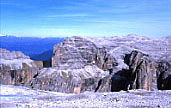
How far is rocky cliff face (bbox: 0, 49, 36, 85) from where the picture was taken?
136 ft

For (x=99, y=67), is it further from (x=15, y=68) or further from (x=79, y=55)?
(x=15, y=68)

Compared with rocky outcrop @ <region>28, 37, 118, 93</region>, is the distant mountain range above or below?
above

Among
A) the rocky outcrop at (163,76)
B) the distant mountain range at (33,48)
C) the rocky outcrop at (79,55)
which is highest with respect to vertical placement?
the distant mountain range at (33,48)

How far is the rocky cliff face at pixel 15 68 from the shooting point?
4150 centimetres

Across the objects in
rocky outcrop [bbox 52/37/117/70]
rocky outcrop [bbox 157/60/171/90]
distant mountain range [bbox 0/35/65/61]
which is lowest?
rocky outcrop [bbox 157/60/171/90]

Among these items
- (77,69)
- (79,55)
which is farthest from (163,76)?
(79,55)

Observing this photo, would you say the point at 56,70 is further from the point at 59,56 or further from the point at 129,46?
the point at 129,46

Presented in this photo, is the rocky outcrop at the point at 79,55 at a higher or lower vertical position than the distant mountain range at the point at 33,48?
lower

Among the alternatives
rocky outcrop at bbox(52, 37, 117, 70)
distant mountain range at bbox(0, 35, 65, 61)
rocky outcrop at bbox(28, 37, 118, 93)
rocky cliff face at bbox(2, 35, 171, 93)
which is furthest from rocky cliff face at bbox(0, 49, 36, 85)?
distant mountain range at bbox(0, 35, 65, 61)

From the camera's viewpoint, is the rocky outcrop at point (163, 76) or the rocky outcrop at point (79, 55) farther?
the rocky outcrop at point (79, 55)

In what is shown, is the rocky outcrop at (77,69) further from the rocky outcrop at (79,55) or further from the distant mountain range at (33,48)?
the distant mountain range at (33,48)

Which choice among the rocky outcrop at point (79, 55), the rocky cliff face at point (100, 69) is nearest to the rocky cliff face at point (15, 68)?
the rocky cliff face at point (100, 69)

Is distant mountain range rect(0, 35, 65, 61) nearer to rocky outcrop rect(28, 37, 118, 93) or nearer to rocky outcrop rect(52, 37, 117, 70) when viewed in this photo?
rocky outcrop rect(52, 37, 117, 70)

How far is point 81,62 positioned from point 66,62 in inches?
139
